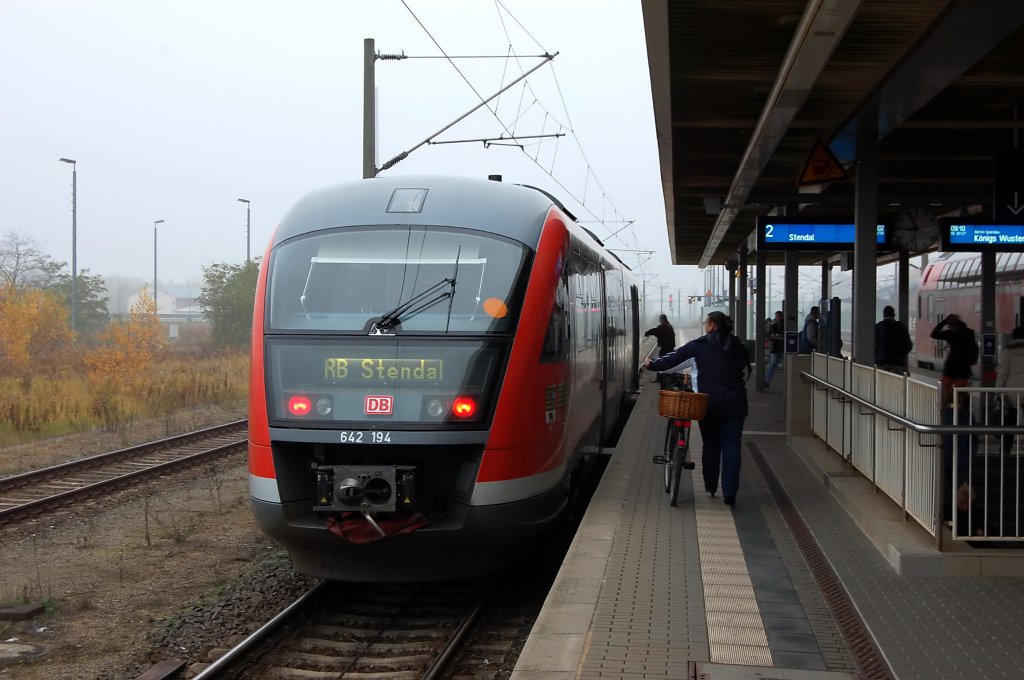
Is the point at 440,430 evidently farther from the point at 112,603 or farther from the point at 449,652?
the point at 112,603

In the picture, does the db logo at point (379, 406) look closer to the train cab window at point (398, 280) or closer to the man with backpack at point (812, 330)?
the train cab window at point (398, 280)

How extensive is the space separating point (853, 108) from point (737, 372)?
3.44 m

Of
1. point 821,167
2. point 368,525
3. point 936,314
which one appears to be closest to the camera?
point 368,525

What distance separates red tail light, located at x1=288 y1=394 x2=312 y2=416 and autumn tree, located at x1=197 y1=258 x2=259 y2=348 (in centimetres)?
4035

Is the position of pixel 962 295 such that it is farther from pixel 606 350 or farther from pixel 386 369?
pixel 386 369

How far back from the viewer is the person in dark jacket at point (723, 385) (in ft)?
29.2

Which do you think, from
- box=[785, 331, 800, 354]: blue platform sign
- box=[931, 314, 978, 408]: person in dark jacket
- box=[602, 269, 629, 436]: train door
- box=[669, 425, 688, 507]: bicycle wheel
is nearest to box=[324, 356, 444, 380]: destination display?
box=[669, 425, 688, 507]: bicycle wheel

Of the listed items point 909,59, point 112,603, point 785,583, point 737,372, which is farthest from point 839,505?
point 112,603

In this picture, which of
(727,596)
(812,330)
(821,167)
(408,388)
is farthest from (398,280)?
(812,330)

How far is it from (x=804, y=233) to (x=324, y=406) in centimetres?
910

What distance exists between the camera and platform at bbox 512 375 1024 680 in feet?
16.6

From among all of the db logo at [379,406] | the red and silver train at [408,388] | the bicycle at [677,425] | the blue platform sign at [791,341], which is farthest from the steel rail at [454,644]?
the blue platform sign at [791,341]

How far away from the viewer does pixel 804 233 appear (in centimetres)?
1435

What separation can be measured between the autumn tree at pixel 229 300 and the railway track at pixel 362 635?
39866mm
